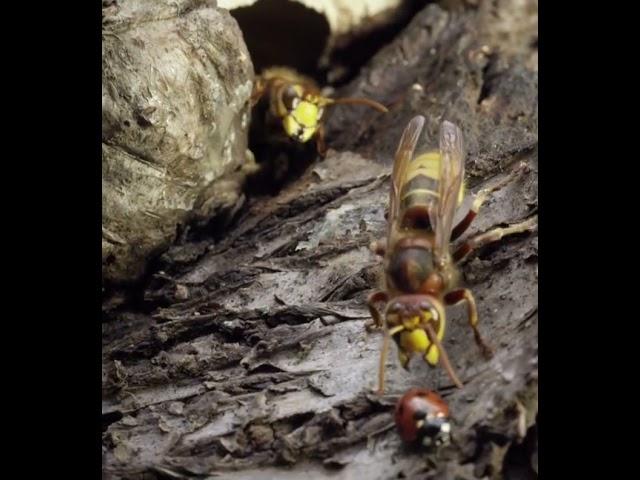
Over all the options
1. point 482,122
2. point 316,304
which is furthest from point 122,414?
point 482,122

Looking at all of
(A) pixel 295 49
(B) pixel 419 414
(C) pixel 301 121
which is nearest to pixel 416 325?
(B) pixel 419 414

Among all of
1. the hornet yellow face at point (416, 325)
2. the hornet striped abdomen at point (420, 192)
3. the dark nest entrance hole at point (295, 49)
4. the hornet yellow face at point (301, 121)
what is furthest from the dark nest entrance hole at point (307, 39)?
the hornet yellow face at point (416, 325)

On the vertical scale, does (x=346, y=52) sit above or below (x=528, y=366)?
above

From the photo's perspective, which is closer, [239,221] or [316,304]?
[316,304]

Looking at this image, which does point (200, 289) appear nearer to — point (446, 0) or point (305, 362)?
point (305, 362)

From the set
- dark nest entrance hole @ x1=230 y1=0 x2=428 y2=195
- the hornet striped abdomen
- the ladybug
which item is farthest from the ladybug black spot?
dark nest entrance hole @ x1=230 y1=0 x2=428 y2=195

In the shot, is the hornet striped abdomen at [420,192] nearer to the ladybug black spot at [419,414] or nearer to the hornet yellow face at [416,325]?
the hornet yellow face at [416,325]
